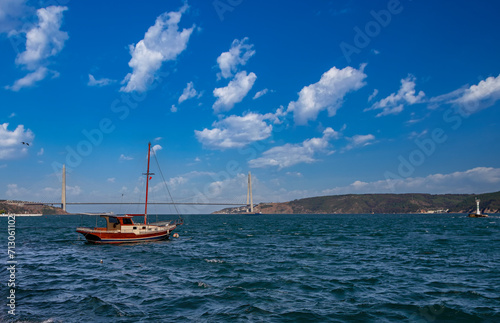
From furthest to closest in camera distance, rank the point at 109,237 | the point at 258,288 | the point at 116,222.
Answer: the point at 116,222, the point at 109,237, the point at 258,288

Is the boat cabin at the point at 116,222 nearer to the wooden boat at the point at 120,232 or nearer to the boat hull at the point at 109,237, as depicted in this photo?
the wooden boat at the point at 120,232

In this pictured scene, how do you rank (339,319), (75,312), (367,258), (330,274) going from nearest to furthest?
1. (339,319)
2. (75,312)
3. (330,274)
4. (367,258)

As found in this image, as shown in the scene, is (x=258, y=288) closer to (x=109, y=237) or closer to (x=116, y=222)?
(x=109, y=237)

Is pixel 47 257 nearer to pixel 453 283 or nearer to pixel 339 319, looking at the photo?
pixel 339 319

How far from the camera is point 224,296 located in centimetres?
1791

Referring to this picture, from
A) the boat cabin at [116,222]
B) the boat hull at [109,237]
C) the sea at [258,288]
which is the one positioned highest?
the boat cabin at [116,222]

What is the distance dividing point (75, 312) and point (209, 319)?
20.8 ft

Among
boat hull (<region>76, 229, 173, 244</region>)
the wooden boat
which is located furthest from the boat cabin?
boat hull (<region>76, 229, 173, 244</region>)

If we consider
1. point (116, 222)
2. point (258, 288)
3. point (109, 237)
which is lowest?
point (258, 288)

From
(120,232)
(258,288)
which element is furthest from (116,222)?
(258,288)

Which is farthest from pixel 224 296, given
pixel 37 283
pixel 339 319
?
pixel 37 283

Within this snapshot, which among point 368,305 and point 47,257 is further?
point 47,257

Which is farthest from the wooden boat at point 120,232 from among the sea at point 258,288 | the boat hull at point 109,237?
the sea at point 258,288

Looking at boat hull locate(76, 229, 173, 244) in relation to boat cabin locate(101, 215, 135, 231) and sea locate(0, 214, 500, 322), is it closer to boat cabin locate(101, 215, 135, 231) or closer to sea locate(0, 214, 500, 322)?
boat cabin locate(101, 215, 135, 231)
